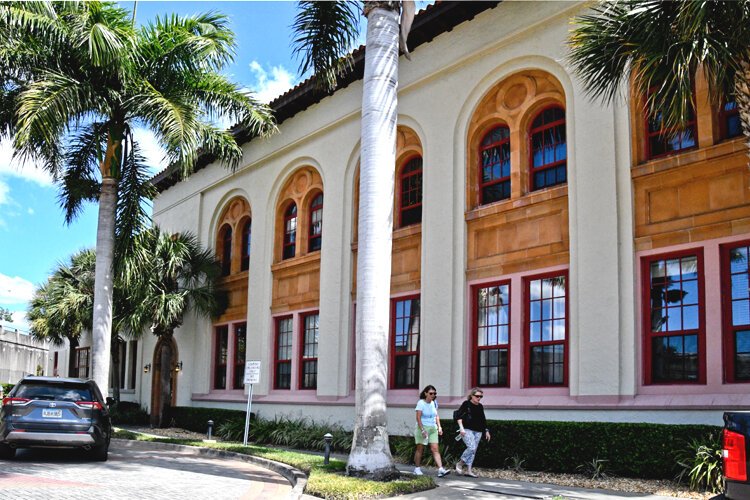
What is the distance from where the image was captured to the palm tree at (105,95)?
18.6 metres

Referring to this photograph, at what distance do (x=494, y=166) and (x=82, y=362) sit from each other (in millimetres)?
28640

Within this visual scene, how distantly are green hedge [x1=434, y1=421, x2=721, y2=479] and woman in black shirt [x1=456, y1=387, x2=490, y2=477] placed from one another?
796 mm

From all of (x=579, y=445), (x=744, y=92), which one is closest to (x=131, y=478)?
(x=579, y=445)

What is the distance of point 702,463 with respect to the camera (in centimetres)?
1084

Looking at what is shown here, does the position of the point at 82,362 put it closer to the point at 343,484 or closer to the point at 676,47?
the point at 343,484

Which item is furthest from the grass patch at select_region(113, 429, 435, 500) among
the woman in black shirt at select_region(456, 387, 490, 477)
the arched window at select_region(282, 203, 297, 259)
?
the arched window at select_region(282, 203, 297, 259)

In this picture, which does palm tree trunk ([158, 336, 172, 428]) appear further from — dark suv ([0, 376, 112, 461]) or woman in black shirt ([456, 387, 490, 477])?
woman in black shirt ([456, 387, 490, 477])

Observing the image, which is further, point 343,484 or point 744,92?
point 343,484

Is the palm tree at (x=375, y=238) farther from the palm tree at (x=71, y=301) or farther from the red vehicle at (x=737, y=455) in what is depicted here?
the palm tree at (x=71, y=301)

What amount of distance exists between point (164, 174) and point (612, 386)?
74.7ft

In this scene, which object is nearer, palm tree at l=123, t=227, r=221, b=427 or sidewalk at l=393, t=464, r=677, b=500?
sidewalk at l=393, t=464, r=677, b=500

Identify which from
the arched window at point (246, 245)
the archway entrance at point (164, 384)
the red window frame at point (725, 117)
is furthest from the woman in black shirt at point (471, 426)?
the archway entrance at point (164, 384)

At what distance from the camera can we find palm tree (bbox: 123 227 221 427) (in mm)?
25312

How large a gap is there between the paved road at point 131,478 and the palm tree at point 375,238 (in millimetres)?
1554
